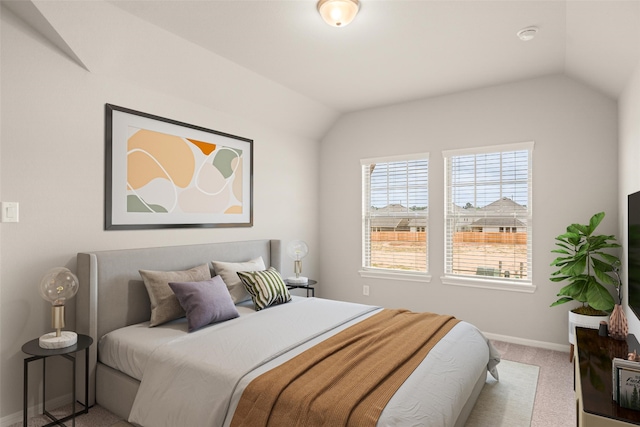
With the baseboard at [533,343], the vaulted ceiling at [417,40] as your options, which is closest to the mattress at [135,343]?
the vaulted ceiling at [417,40]

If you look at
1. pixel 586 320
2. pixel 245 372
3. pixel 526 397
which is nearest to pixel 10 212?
pixel 245 372

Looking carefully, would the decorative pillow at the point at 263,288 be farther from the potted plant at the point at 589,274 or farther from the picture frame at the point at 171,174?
the potted plant at the point at 589,274

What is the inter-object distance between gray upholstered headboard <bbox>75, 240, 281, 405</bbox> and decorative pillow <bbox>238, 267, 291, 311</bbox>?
1.70 ft

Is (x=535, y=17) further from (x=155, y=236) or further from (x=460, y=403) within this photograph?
(x=155, y=236)

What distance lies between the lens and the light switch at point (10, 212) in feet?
8.02

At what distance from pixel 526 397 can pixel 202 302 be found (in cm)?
253

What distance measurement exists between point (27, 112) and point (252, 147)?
86.0 inches

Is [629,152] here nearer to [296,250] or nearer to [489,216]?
[489,216]

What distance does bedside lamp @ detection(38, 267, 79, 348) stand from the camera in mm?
2414

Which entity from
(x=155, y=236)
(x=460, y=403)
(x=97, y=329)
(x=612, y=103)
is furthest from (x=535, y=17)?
(x=97, y=329)

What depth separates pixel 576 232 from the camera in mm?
3473

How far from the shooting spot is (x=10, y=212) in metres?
2.48

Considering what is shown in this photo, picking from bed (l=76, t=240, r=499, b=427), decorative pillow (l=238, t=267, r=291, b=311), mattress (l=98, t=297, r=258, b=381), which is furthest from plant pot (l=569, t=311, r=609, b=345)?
mattress (l=98, t=297, r=258, b=381)

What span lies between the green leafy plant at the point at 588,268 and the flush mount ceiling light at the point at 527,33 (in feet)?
5.46
